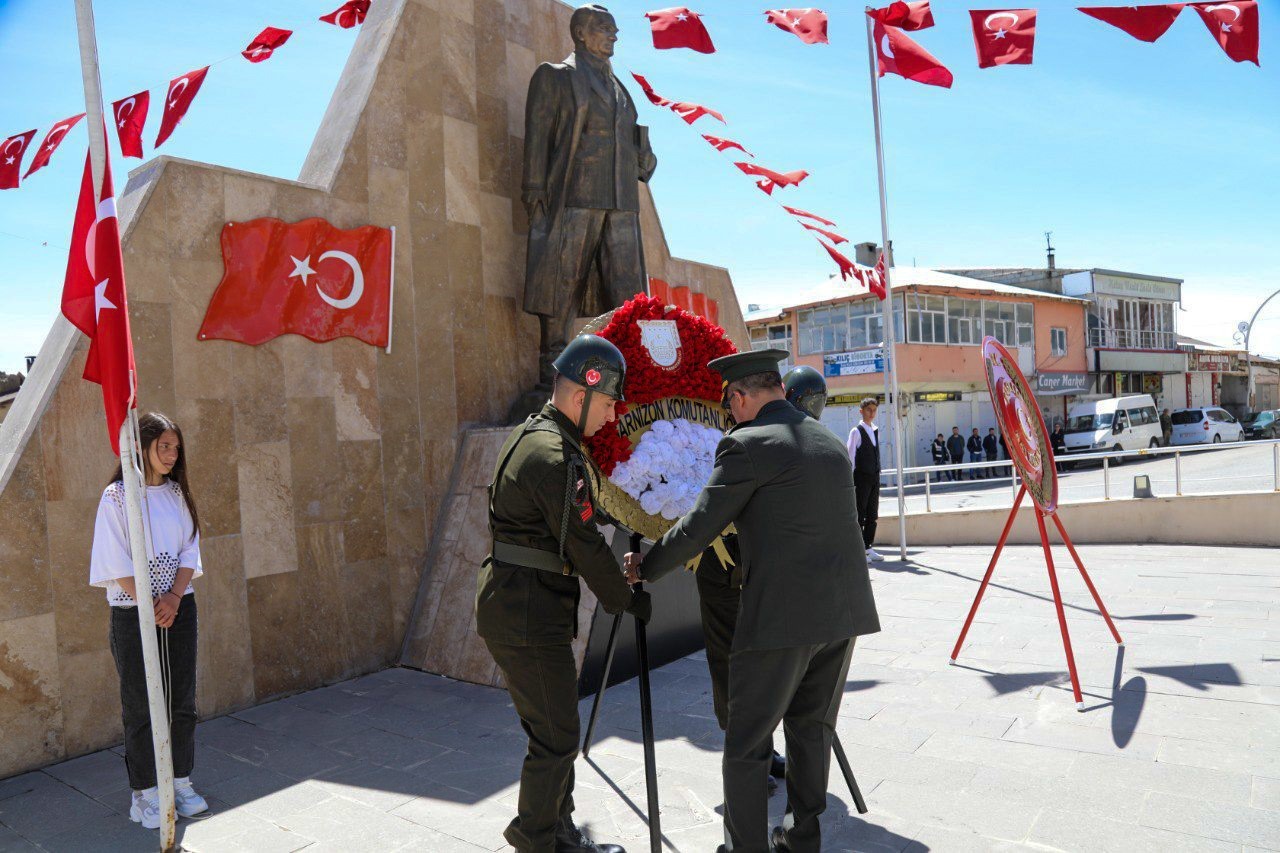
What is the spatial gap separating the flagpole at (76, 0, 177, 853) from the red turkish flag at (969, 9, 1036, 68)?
6212mm

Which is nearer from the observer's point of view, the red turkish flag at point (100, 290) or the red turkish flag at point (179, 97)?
the red turkish flag at point (100, 290)

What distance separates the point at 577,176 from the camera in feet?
22.9

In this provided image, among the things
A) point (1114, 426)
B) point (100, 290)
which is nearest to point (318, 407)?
point (100, 290)

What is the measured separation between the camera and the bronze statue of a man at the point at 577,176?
6832 millimetres

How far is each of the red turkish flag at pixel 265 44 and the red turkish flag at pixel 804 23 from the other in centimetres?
429

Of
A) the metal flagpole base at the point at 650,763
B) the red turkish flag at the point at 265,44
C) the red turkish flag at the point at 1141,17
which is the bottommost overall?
the metal flagpole base at the point at 650,763

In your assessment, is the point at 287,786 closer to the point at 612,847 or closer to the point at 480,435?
the point at 612,847

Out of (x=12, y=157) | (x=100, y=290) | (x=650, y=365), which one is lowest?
(x=650, y=365)

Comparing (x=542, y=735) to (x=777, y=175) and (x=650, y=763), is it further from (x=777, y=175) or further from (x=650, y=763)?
(x=777, y=175)

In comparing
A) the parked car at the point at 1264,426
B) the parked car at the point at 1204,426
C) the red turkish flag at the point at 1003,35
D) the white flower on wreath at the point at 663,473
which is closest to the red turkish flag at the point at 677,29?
the red turkish flag at the point at 1003,35

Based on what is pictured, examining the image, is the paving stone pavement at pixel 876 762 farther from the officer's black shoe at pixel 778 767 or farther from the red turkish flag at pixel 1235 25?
the red turkish flag at pixel 1235 25

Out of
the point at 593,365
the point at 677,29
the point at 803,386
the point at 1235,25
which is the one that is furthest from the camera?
the point at 677,29

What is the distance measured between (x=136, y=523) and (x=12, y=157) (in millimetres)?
5141

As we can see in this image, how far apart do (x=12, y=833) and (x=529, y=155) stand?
536 cm
